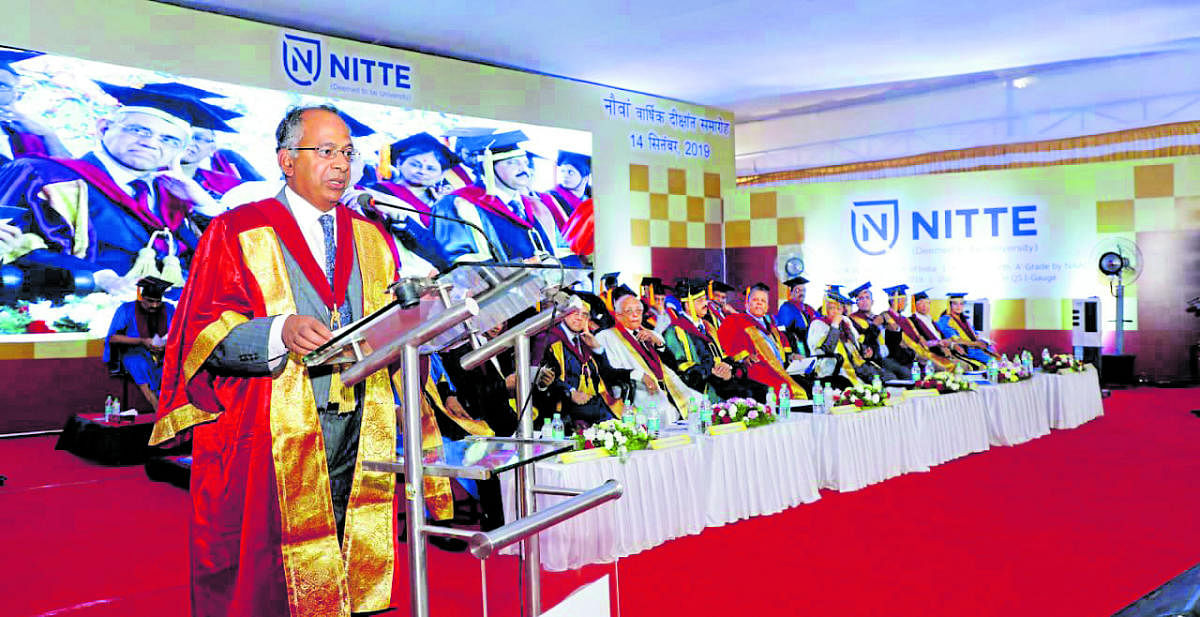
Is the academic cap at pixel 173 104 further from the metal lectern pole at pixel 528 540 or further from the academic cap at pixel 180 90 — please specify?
the metal lectern pole at pixel 528 540

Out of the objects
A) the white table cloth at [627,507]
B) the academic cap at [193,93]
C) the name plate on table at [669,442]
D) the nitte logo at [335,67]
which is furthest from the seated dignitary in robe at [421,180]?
the white table cloth at [627,507]

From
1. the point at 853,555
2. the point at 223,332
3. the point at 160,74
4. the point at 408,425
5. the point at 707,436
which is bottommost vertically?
the point at 853,555

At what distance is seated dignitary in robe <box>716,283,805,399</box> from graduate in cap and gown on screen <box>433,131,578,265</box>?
345cm

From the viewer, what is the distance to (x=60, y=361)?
8.12 meters

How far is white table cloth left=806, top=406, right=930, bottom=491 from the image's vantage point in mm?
5871

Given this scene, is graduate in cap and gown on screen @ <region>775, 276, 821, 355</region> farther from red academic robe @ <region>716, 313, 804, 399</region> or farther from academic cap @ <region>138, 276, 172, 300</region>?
academic cap @ <region>138, 276, 172, 300</region>

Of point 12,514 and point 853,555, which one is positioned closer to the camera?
point 853,555

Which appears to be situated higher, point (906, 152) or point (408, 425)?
point (906, 152)

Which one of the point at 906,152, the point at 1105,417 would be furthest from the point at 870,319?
the point at 906,152

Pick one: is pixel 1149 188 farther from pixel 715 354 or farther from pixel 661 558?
pixel 661 558

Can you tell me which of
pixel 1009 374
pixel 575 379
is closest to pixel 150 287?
pixel 575 379

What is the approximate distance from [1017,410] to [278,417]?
6.94 m

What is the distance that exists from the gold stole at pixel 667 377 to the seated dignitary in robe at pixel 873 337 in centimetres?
255

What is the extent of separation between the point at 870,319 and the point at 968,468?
8.89ft
